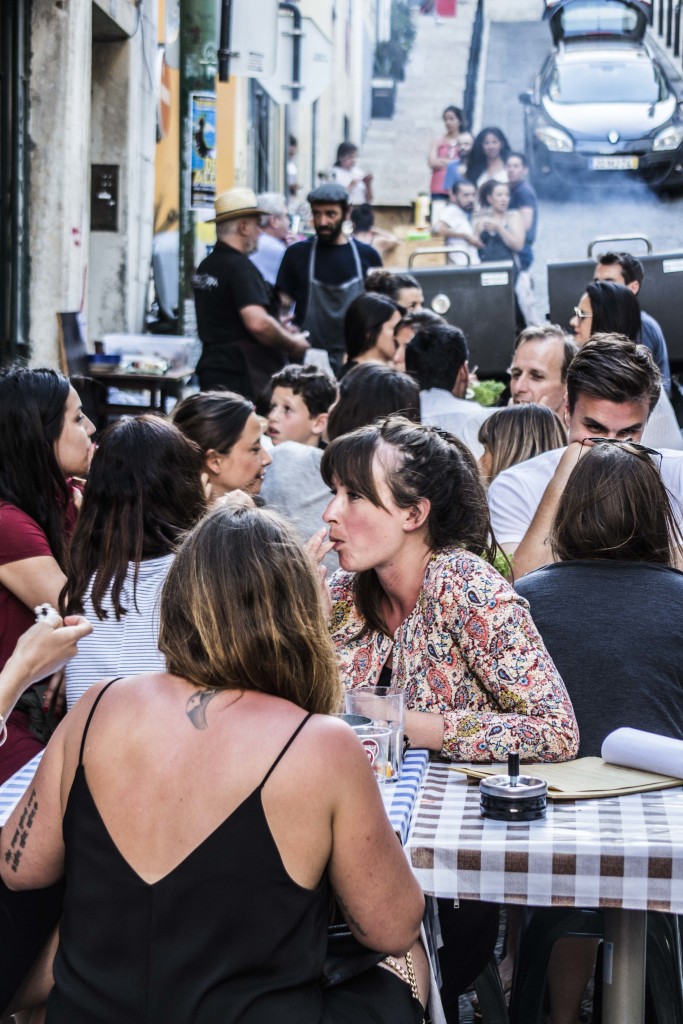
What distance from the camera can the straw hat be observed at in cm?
864

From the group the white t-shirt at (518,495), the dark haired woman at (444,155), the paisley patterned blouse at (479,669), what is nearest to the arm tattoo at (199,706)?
the paisley patterned blouse at (479,669)

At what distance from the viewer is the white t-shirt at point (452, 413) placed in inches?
257

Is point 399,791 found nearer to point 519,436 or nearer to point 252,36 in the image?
point 519,436

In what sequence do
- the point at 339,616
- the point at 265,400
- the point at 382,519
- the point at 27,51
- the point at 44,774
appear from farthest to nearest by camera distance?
1. the point at 27,51
2. the point at 265,400
3. the point at 339,616
4. the point at 382,519
5. the point at 44,774

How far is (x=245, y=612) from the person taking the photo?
2371 millimetres

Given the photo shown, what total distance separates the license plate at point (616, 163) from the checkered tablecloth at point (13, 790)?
17.3 meters

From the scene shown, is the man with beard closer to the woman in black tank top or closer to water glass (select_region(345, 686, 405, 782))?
water glass (select_region(345, 686, 405, 782))

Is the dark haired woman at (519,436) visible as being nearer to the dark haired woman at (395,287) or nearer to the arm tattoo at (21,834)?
the arm tattoo at (21,834)

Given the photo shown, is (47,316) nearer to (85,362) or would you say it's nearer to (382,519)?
(85,362)

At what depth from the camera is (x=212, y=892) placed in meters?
2.25

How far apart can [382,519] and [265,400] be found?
382 cm

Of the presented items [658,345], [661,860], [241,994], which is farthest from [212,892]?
[658,345]

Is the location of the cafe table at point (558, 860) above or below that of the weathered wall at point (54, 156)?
below

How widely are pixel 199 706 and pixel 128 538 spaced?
57.6 inches
